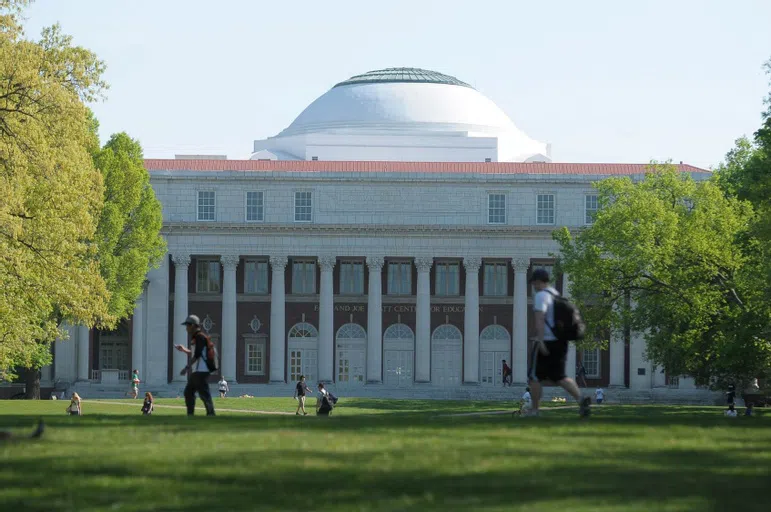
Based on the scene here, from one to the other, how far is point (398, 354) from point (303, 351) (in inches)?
255

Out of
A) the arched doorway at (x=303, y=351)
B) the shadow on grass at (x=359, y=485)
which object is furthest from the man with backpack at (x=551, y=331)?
the arched doorway at (x=303, y=351)

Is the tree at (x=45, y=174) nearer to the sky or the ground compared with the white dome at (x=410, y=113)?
nearer to the ground

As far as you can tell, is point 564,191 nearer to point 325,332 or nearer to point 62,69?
point 325,332

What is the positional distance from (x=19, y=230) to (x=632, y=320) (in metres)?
36.2

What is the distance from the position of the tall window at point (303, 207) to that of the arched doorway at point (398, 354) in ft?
31.0

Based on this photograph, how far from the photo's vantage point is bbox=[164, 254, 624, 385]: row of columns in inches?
4124

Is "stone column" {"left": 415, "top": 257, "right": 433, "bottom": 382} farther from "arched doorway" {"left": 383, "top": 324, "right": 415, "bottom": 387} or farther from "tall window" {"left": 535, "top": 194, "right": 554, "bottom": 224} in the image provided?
"tall window" {"left": 535, "top": 194, "right": 554, "bottom": 224}

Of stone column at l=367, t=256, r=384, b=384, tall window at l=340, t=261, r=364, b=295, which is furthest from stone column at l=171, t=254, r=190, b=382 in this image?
stone column at l=367, t=256, r=384, b=384

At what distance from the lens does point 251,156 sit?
12525 cm

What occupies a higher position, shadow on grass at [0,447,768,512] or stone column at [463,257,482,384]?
stone column at [463,257,482,384]

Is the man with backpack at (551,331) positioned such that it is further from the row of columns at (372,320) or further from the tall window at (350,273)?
the tall window at (350,273)

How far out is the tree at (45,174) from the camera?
46.8 m

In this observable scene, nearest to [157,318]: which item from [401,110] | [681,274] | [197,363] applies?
[401,110]

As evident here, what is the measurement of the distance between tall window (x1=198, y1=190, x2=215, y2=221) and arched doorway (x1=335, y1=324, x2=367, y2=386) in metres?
11.7
